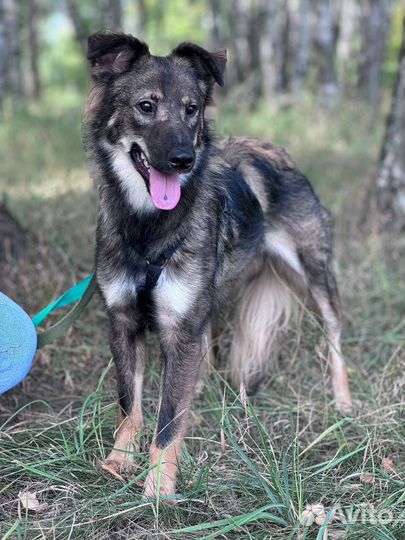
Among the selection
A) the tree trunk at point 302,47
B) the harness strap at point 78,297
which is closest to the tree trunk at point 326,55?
the tree trunk at point 302,47

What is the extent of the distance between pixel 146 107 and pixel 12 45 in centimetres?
1480

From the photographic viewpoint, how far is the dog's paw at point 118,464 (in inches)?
133

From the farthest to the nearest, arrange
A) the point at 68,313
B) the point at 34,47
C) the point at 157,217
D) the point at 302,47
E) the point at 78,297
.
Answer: the point at 34,47
the point at 302,47
the point at 78,297
the point at 68,313
the point at 157,217

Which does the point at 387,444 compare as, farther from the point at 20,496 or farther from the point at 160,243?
the point at 20,496

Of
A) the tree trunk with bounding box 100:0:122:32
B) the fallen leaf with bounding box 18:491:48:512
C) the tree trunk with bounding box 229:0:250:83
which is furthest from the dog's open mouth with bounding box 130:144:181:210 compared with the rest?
the tree trunk with bounding box 229:0:250:83

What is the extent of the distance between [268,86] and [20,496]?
54.9 feet

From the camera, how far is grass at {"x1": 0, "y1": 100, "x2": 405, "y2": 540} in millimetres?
2959

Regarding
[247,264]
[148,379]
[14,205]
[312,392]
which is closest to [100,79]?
[247,264]

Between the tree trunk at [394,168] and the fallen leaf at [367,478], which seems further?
the tree trunk at [394,168]

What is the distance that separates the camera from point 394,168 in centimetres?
654

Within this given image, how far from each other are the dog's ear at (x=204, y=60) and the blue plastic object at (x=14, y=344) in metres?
1.58

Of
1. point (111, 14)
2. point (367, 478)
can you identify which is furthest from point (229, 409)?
point (111, 14)

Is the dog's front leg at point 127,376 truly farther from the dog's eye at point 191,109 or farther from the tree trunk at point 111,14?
the tree trunk at point 111,14

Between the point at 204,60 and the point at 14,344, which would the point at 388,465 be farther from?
the point at 204,60
